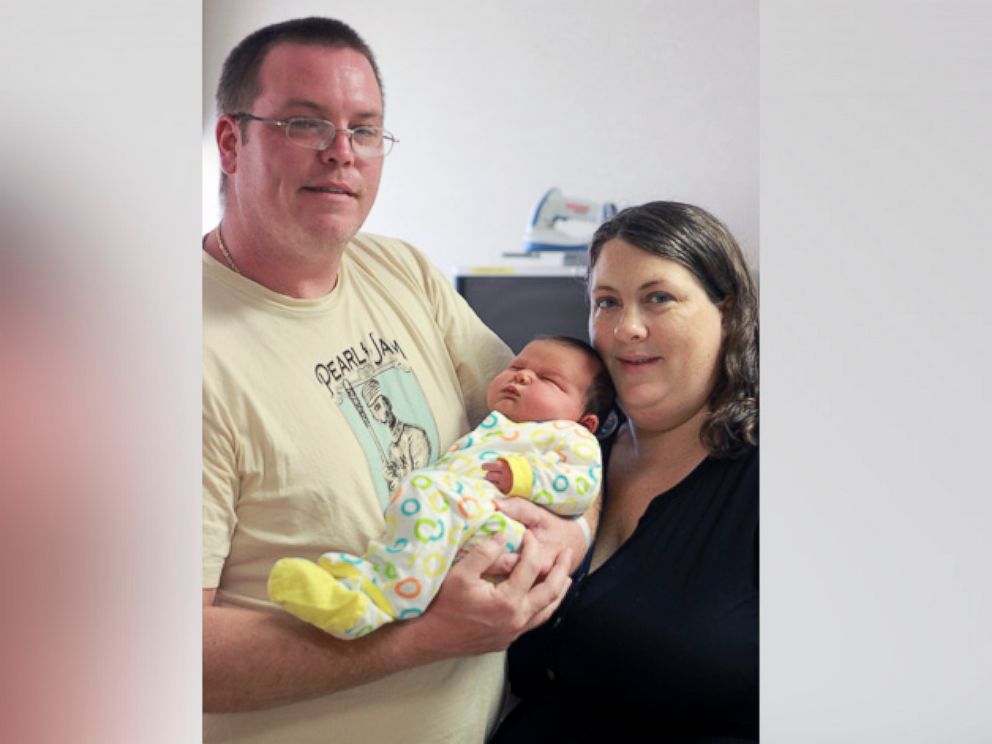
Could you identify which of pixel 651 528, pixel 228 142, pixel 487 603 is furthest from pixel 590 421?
pixel 228 142

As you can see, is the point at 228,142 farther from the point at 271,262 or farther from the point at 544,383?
the point at 544,383

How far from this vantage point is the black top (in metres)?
2.46

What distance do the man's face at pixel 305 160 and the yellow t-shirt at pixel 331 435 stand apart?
8 cm

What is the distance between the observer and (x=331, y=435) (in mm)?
2430

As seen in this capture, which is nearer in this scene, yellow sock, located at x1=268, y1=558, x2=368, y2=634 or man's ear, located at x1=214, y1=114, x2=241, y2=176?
yellow sock, located at x1=268, y1=558, x2=368, y2=634

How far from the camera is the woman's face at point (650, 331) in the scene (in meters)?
2.47

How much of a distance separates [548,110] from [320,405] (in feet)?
2.17

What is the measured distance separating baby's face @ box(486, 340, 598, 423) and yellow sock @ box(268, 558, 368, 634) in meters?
0.40

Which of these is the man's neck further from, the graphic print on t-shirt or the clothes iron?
the clothes iron

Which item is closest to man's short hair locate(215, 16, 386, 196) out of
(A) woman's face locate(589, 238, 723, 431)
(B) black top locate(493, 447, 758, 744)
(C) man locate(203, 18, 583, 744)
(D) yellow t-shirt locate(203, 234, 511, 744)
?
(C) man locate(203, 18, 583, 744)
